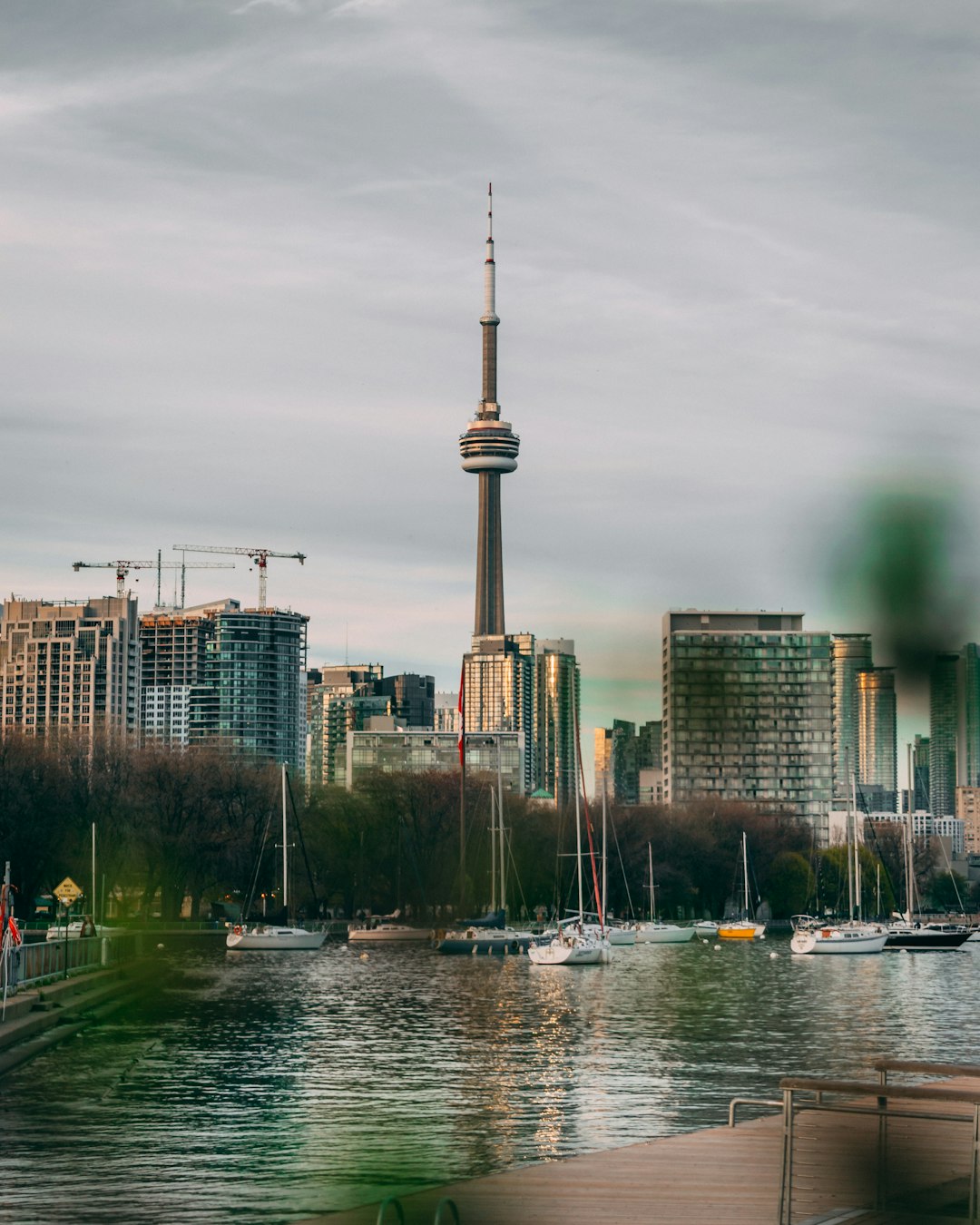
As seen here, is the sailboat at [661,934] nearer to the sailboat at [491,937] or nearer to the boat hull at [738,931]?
the boat hull at [738,931]

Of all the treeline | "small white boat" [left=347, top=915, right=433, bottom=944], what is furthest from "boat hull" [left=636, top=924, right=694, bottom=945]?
"small white boat" [left=347, top=915, right=433, bottom=944]

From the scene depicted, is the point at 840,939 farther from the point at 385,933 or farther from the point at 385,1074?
the point at 385,1074

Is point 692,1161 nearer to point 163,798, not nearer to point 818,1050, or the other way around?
point 818,1050

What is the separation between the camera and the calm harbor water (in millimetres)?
28000

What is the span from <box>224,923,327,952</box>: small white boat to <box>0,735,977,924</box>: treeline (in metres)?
11.6

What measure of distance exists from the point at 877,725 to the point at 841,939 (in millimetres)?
116144

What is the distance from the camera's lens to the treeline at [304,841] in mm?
125000

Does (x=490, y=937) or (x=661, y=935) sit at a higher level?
(x=490, y=937)

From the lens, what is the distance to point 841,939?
415 ft

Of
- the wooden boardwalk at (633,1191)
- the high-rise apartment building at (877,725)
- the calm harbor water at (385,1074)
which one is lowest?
the calm harbor water at (385,1074)

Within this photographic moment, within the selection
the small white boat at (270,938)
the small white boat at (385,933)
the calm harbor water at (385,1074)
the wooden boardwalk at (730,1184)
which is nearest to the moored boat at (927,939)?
the small white boat at (385,933)

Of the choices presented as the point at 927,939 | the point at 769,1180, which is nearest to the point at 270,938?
the point at 927,939

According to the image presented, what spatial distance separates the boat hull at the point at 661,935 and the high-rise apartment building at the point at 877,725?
125386 mm

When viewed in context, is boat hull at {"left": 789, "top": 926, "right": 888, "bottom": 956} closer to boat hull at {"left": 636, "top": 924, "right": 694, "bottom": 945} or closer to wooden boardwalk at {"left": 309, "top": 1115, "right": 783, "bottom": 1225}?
boat hull at {"left": 636, "top": 924, "right": 694, "bottom": 945}
